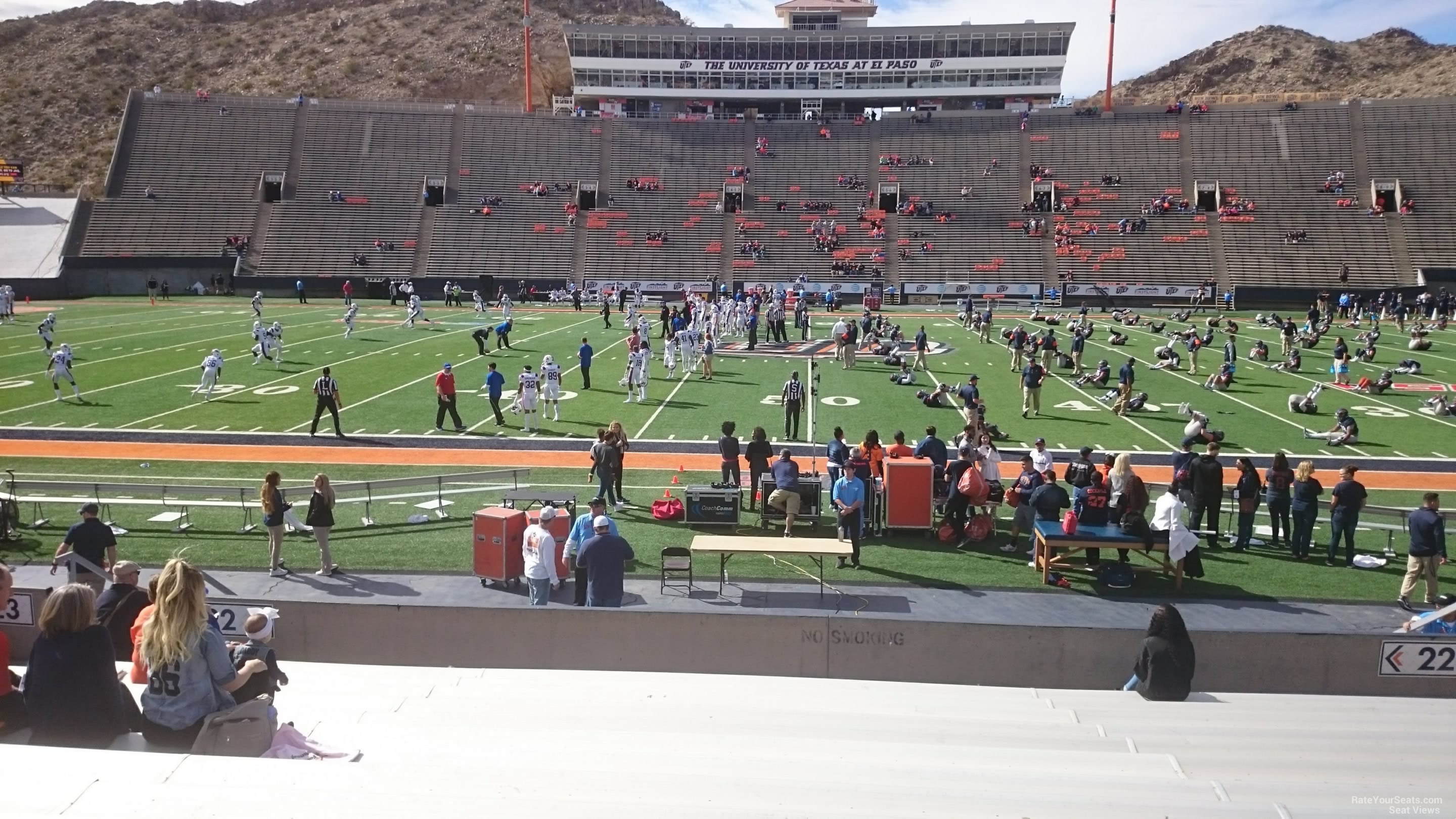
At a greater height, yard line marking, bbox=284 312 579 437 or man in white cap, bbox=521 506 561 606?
yard line marking, bbox=284 312 579 437

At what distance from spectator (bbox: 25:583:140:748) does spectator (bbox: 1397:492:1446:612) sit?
38.8ft

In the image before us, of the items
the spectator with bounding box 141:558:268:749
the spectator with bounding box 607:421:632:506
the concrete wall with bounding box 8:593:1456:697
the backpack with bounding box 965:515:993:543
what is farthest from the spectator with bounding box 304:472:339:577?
the backpack with bounding box 965:515:993:543

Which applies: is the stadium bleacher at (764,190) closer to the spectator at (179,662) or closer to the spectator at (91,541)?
the spectator at (91,541)

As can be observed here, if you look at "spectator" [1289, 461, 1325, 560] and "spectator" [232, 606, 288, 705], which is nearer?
"spectator" [232, 606, 288, 705]

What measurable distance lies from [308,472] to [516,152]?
162 feet

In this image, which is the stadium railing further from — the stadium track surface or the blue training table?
the blue training table

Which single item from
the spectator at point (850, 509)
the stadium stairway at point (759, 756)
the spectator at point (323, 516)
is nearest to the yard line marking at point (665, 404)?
the spectator at point (850, 509)

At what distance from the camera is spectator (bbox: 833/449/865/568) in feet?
40.9

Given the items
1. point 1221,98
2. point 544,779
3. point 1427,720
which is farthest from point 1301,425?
point 1221,98

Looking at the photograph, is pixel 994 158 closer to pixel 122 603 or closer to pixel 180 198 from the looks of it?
pixel 180 198

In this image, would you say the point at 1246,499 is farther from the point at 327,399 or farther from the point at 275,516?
the point at 327,399

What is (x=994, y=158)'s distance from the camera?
204 ft

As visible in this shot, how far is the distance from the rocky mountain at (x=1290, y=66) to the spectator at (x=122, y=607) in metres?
128

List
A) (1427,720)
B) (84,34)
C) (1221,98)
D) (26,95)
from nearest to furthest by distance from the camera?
1. (1427,720)
2. (1221,98)
3. (26,95)
4. (84,34)
